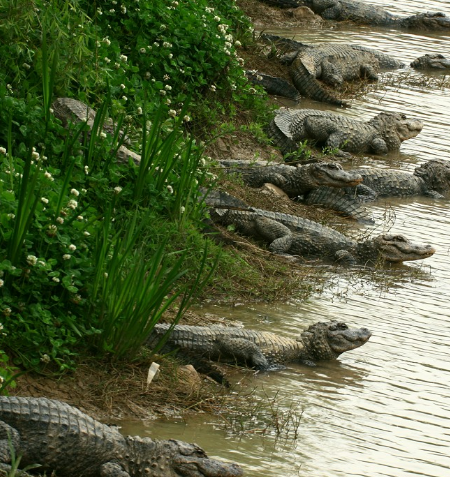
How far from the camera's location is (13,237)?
5008 mm

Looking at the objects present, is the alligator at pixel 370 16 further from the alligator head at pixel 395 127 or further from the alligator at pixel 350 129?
the alligator at pixel 350 129

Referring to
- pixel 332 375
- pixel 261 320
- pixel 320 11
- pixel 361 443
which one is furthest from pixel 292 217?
pixel 320 11

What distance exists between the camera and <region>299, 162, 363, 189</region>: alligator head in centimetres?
952

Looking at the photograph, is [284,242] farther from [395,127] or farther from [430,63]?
[430,63]

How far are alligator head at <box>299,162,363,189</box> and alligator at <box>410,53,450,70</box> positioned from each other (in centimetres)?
695

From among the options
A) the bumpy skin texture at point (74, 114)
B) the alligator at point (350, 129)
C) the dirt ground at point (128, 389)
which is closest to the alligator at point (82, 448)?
the dirt ground at point (128, 389)

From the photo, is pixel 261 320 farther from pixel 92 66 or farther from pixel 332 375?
pixel 92 66

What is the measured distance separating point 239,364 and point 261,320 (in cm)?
73

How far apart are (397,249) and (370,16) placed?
37.1ft

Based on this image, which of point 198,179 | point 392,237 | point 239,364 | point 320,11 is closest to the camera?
point 239,364

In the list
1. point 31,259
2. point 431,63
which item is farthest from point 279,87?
point 31,259

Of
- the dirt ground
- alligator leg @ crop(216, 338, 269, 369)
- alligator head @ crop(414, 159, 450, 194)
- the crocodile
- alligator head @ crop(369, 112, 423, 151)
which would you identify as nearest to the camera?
the dirt ground

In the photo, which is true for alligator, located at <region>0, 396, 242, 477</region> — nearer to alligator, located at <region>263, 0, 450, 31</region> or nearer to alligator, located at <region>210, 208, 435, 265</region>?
alligator, located at <region>210, 208, 435, 265</region>

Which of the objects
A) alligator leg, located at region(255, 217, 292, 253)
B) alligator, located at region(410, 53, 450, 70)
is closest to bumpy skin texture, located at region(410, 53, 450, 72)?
alligator, located at region(410, 53, 450, 70)
